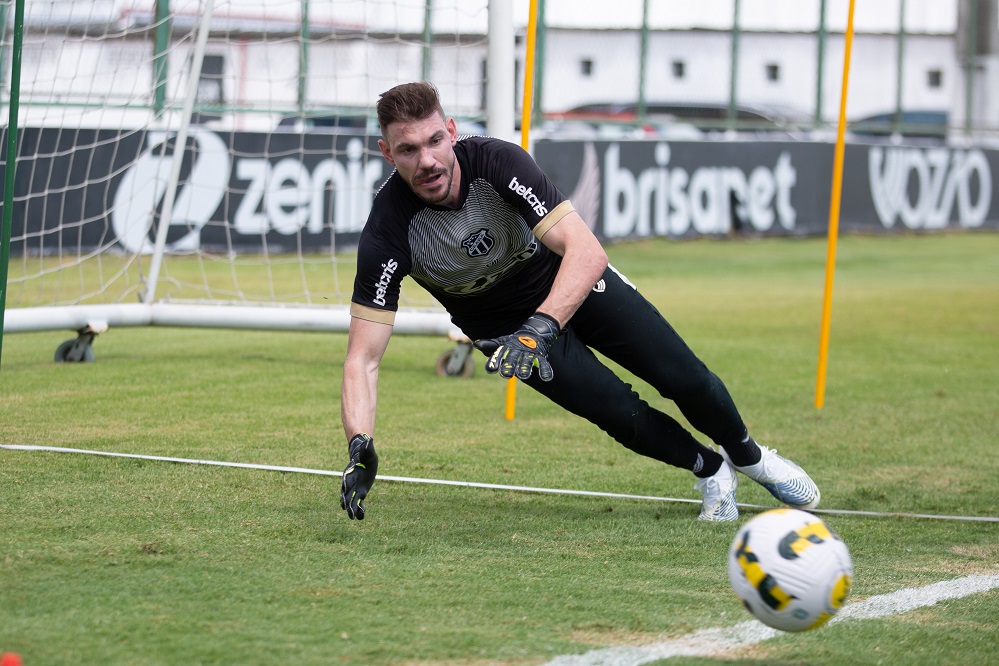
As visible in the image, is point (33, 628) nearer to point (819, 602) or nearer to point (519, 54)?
point (819, 602)

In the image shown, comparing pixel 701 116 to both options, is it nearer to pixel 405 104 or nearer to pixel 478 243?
pixel 478 243

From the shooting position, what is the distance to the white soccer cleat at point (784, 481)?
5133 mm

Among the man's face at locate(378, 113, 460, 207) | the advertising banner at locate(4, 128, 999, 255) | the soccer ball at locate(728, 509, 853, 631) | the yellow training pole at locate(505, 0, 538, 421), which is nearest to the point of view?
the soccer ball at locate(728, 509, 853, 631)

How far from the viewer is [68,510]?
472 centimetres

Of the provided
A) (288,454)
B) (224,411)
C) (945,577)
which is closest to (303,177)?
(224,411)

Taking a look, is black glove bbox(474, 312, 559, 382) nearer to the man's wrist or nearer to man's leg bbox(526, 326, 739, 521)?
the man's wrist

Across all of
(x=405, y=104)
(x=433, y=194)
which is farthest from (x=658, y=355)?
(x=405, y=104)

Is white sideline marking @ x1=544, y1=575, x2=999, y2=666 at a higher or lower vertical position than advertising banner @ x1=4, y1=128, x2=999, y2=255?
lower

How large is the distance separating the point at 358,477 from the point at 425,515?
70cm

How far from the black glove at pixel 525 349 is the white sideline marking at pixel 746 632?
96 centimetres

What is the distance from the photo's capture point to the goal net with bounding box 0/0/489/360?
30.7ft

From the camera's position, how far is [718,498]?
499 cm

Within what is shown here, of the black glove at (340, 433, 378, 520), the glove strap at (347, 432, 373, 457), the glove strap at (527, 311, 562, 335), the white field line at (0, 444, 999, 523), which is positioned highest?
the glove strap at (527, 311, 562, 335)

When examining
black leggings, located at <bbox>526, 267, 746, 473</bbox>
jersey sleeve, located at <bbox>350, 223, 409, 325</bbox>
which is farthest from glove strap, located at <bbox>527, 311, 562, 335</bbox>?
jersey sleeve, located at <bbox>350, 223, 409, 325</bbox>
